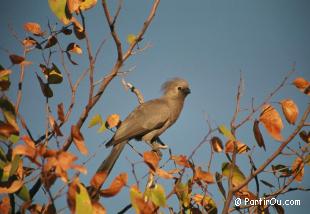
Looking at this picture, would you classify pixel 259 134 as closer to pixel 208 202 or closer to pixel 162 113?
pixel 208 202

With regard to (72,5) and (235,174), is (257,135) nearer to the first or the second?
(235,174)

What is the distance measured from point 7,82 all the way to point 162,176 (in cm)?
107

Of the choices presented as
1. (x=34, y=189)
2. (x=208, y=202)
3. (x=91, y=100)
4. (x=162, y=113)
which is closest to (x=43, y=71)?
(x=91, y=100)

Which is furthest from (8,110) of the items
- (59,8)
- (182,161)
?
(182,161)

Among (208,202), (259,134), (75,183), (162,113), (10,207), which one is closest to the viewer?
(75,183)

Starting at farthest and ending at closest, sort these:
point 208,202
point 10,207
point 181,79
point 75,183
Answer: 1. point 181,79
2. point 208,202
3. point 10,207
4. point 75,183

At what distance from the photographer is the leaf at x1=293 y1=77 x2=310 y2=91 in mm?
2546

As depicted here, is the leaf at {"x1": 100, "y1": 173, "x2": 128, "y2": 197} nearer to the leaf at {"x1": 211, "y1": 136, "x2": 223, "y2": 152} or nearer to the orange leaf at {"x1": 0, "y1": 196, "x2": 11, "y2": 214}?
the orange leaf at {"x1": 0, "y1": 196, "x2": 11, "y2": 214}

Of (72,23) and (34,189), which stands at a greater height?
(72,23)

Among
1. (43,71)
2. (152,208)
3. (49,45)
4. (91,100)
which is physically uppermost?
(49,45)

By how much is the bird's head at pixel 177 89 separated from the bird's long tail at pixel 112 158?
5.49ft

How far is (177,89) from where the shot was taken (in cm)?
608

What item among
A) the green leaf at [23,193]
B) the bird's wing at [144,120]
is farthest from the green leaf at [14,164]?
the bird's wing at [144,120]

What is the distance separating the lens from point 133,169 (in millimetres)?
2248
